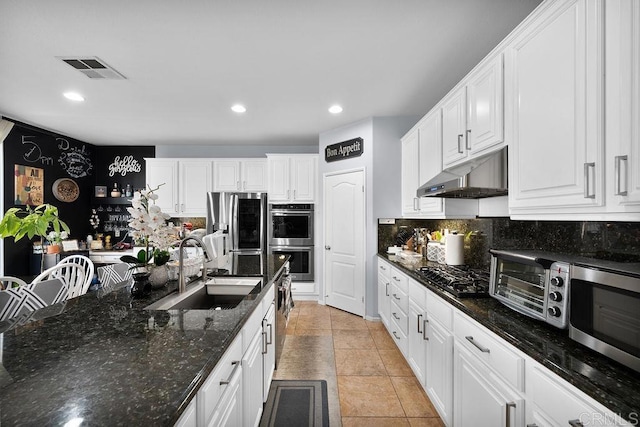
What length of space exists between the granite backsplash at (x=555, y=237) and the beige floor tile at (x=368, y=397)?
1.30m

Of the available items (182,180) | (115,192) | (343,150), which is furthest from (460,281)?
(115,192)

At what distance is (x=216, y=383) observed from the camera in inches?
39.0

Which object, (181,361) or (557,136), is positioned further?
(557,136)

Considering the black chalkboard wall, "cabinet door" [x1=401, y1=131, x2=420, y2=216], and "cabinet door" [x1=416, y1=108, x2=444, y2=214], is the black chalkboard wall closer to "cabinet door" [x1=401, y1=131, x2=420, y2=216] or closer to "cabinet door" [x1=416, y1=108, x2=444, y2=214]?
"cabinet door" [x1=401, y1=131, x2=420, y2=216]

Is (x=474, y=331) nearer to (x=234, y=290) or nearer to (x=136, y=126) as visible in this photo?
(x=234, y=290)

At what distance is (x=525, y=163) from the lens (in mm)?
1471

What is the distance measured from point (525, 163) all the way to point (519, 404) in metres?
1.08

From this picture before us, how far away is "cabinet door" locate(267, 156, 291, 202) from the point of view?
4.70 meters

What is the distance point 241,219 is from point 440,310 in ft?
11.8

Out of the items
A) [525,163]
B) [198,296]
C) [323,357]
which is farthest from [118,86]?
[525,163]

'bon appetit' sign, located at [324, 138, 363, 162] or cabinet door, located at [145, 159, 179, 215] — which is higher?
'bon appetit' sign, located at [324, 138, 363, 162]

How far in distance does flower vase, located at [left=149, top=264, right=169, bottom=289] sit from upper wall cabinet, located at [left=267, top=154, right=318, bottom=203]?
2.99 meters

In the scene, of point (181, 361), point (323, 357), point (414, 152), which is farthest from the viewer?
point (414, 152)

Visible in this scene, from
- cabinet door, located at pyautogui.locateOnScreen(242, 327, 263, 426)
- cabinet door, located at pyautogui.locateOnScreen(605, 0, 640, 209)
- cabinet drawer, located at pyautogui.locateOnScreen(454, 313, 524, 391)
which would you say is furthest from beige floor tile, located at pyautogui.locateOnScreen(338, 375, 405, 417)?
cabinet door, located at pyautogui.locateOnScreen(605, 0, 640, 209)
